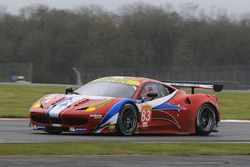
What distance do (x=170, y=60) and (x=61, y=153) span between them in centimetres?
6772

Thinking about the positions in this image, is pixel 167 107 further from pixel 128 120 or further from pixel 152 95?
pixel 128 120

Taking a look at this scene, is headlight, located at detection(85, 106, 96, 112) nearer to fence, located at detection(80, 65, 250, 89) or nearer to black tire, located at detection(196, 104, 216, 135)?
black tire, located at detection(196, 104, 216, 135)

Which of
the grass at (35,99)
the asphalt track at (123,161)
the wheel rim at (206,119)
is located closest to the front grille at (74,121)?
the wheel rim at (206,119)

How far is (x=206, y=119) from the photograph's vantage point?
49.0 ft

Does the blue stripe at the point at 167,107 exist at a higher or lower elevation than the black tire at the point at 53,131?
higher

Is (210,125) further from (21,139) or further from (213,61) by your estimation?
(213,61)

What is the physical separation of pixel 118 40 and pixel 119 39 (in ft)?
0.86

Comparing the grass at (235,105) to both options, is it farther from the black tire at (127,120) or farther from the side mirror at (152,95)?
the black tire at (127,120)

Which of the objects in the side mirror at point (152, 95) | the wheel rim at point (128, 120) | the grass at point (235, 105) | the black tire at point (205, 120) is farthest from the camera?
the grass at point (235, 105)

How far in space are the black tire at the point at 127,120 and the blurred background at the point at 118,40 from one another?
2044 inches

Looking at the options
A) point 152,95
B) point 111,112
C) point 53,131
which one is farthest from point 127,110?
point 53,131

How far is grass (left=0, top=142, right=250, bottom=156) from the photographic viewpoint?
912 cm

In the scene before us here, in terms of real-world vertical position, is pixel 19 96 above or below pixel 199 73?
below

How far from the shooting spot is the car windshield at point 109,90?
13.3 m
